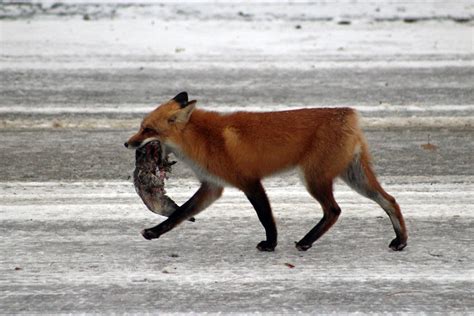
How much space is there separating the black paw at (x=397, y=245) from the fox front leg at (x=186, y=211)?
128 cm

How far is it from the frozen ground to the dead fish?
0.30m

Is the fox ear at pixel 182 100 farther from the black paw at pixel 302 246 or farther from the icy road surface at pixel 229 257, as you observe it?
the black paw at pixel 302 246

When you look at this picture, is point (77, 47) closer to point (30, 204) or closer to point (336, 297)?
point (30, 204)

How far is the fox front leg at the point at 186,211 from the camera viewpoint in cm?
712

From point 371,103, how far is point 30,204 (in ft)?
19.4

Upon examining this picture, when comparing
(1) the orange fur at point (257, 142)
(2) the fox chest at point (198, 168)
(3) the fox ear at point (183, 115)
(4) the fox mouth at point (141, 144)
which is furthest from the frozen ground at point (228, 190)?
(3) the fox ear at point (183, 115)

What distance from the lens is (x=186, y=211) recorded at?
7133 mm

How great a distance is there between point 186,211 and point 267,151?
735 millimetres

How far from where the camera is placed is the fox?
692cm

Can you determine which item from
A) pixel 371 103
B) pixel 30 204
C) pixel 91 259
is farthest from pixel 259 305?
pixel 371 103

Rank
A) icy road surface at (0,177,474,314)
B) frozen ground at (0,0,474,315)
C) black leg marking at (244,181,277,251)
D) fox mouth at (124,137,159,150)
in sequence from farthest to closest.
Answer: black leg marking at (244,181,277,251)
fox mouth at (124,137,159,150)
frozen ground at (0,0,474,315)
icy road surface at (0,177,474,314)

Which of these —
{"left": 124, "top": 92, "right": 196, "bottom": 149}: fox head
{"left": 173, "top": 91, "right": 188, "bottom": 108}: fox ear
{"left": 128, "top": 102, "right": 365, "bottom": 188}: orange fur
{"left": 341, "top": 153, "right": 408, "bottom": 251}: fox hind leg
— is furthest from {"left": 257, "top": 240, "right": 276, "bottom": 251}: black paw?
{"left": 173, "top": 91, "right": 188, "bottom": 108}: fox ear

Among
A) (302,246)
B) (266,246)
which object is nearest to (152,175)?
(266,246)

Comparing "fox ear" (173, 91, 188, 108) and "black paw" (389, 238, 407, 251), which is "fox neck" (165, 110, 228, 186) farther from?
"black paw" (389, 238, 407, 251)
